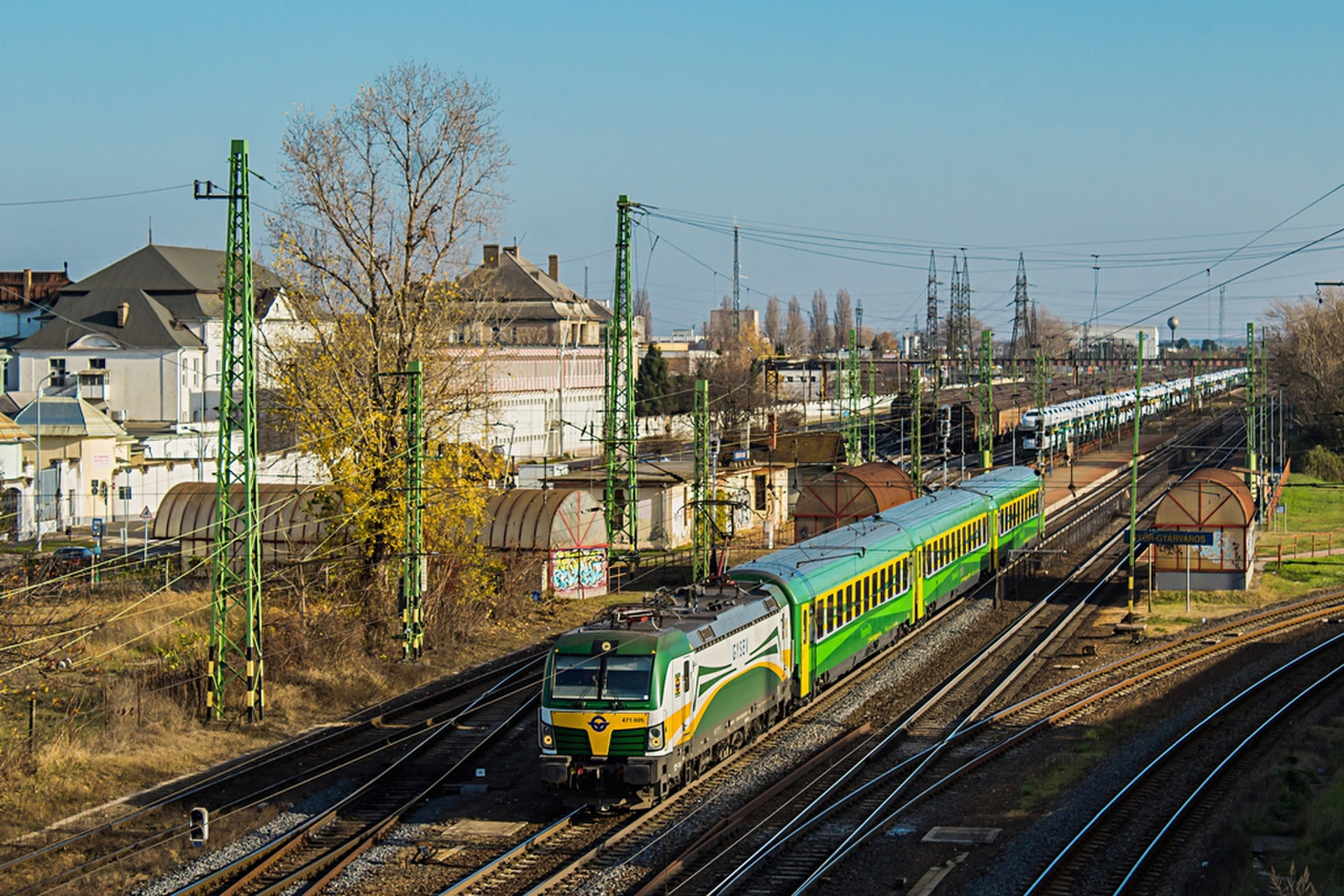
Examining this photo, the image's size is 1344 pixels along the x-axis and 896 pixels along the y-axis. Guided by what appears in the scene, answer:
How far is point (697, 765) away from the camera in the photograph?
18891 mm

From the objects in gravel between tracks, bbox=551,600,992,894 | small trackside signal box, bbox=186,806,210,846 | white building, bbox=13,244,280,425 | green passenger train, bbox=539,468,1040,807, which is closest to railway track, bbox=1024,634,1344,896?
gravel between tracks, bbox=551,600,992,894

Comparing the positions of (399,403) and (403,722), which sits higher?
(399,403)

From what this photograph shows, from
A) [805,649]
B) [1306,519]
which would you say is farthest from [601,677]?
[1306,519]

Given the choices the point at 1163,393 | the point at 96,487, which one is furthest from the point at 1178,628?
the point at 1163,393

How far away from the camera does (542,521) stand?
38.0m

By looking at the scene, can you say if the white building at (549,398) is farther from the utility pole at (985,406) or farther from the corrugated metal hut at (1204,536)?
the corrugated metal hut at (1204,536)

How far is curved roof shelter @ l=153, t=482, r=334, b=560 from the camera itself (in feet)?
127

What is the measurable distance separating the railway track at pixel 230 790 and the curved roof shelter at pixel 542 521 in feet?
36.0

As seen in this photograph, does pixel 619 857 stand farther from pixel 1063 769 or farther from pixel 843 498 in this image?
pixel 843 498

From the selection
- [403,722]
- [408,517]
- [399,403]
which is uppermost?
[399,403]

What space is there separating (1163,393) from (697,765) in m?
95.5

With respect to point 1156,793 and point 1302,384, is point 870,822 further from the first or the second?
point 1302,384

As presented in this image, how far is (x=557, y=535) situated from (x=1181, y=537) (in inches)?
677

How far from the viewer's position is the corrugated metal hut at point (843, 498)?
39.8m
